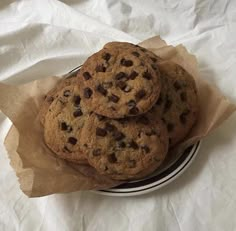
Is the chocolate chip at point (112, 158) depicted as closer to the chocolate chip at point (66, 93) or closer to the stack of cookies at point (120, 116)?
the stack of cookies at point (120, 116)

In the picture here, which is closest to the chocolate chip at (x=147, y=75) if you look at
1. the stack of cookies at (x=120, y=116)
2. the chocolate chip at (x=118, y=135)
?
the stack of cookies at (x=120, y=116)

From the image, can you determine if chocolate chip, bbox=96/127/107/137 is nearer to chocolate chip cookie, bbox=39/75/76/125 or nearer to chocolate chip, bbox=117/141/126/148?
chocolate chip, bbox=117/141/126/148

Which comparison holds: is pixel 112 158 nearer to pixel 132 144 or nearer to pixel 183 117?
pixel 132 144

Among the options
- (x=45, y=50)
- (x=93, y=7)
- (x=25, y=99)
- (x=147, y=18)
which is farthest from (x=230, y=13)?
(x=25, y=99)

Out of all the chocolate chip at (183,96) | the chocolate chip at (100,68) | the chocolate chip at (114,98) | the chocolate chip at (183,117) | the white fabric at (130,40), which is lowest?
the white fabric at (130,40)

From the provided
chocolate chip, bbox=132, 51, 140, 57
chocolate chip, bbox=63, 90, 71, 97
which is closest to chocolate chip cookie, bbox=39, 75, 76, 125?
chocolate chip, bbox=63, 90, 71, 97

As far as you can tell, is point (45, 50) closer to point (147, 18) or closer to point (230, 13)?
point (147, 18)
